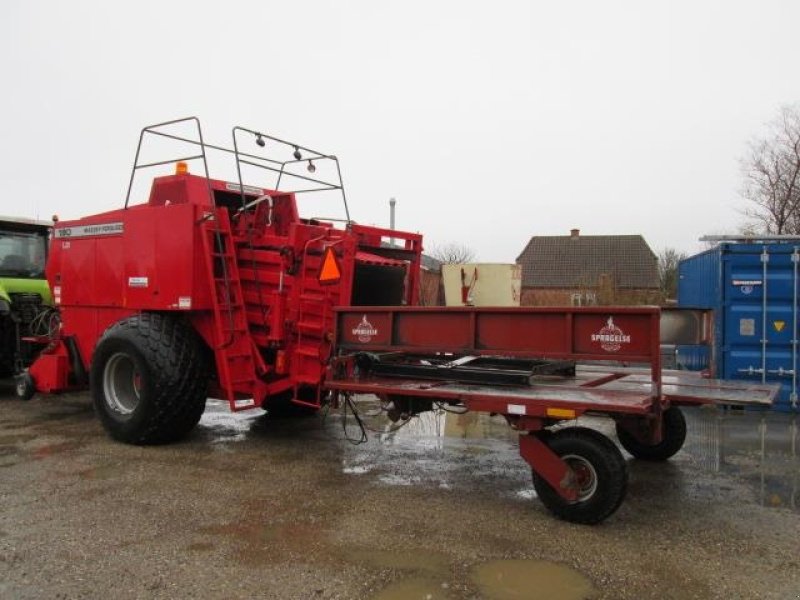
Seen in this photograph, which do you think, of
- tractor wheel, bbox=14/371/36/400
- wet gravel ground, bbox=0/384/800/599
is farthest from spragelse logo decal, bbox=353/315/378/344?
tractor wheel, bbox=14/371/36/400

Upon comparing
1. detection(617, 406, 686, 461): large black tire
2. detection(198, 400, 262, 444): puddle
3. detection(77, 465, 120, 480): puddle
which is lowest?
detection(77, 465, 120, 480): puddle

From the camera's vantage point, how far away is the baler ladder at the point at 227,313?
262 inches

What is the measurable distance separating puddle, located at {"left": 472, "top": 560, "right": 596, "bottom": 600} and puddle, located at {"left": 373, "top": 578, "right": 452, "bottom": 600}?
0.75 feet

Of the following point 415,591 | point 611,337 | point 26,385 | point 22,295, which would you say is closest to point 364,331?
point 611,337

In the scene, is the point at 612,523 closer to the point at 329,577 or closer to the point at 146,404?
the point at 329,577

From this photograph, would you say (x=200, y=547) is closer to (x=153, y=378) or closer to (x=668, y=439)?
(x=153, y=378)

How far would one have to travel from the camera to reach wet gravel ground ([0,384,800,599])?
12.6 ft

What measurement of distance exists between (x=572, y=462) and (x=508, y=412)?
0.56m

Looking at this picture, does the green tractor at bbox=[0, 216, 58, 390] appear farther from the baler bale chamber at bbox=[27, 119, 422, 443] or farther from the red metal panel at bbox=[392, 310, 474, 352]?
the red metal panel at bbox=[392, 310, 474, 352]

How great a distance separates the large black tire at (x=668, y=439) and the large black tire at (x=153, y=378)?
4191 millimetres

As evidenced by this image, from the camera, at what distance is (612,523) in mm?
4770

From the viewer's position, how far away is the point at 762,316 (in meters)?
9.76

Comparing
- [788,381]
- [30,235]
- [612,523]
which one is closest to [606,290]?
[788,381]

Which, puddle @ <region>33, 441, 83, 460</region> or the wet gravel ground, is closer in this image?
the wet gravel ground
